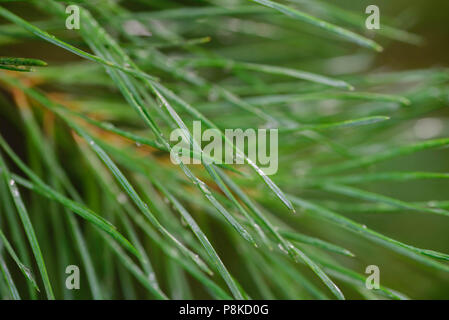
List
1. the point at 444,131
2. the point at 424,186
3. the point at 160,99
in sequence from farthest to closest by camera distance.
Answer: the point at 424,186, the point at 444,131, the point at 160,99

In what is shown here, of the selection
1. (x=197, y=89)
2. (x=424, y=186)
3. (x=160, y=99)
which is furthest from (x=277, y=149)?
(x=424, y=186)

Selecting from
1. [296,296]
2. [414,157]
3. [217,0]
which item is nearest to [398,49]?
[414,157]

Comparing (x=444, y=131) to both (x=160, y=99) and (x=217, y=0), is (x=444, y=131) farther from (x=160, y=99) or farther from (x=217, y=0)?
(x=160, y=99)

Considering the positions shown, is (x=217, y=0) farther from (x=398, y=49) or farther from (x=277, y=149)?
(x=398, y=49)

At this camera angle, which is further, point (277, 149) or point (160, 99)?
point (277, 149)

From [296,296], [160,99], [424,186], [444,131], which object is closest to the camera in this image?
[160,99]
